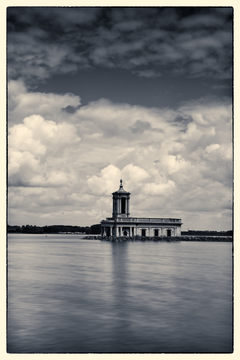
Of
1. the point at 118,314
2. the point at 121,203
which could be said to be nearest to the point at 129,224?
the point at 121,203

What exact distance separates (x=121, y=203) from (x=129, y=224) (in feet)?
19.5

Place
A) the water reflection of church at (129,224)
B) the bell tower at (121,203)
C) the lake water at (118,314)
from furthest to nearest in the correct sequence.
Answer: the water reflection of church at (129,224)
the bell tower at (121,203)
the lake water at (118,314)

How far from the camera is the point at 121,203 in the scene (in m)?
98.9

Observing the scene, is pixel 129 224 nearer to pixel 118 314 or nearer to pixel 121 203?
pixel 121 203

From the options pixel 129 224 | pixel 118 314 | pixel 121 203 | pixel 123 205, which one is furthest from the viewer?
pixel 129 224

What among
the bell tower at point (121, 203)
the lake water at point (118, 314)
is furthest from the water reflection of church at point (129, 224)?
the lake water at point (118, 314)

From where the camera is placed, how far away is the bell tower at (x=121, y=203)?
9723 cm

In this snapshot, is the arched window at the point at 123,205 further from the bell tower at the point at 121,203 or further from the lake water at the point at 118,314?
the lake water at the point at 118,314

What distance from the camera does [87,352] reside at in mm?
13133

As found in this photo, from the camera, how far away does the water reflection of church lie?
9904 cm
